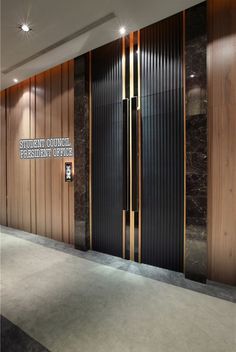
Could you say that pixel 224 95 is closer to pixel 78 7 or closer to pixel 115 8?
pixel 115 8

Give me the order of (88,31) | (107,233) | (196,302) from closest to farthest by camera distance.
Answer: (196,302) < (88,31) < (107,233)

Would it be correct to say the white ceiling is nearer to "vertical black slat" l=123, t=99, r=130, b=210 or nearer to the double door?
the double door

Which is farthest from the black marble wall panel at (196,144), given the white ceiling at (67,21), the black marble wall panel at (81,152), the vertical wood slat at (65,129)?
the vertical wood slat at (65,129)

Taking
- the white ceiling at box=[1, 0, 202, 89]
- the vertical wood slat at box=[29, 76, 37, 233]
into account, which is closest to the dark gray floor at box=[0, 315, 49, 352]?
the vertical wood slat at box=[29, 76, 37, 233]

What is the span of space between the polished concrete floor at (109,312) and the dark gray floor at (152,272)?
123mm

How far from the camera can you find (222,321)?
2502 mm

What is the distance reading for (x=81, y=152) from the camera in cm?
480

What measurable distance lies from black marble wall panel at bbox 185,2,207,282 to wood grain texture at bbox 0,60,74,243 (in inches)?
108

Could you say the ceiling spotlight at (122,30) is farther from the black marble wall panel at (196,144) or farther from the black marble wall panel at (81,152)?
the black marble wall panel at (81,152)

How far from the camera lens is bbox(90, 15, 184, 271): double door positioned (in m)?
3.78

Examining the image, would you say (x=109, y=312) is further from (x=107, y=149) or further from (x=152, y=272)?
(x=107, y=149)

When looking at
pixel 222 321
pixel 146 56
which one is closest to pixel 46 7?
pixel 146 56

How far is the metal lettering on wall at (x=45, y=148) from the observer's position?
5.26 meters

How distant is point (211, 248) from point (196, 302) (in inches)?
35.6
